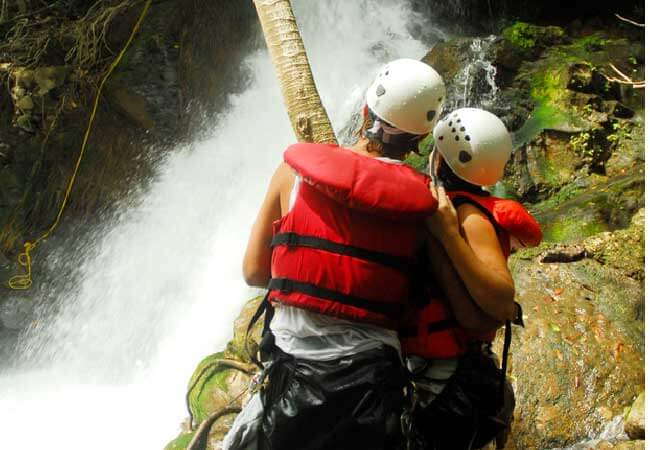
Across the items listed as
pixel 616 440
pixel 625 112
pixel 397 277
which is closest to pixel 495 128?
pixel 397 277

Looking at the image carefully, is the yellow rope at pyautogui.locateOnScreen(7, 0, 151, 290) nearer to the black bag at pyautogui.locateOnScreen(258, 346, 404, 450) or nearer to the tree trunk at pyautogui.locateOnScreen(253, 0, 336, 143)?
the tree trunk at pyautogui.locateOnScreen(253, 0, 336, 143)

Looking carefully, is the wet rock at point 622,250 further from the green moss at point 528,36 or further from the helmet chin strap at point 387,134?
the green moss at point 528,36

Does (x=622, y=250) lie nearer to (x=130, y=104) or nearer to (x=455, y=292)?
(x=455, y=292)

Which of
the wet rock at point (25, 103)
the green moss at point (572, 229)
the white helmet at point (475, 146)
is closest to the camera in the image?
the white helmet at point (475, 146)

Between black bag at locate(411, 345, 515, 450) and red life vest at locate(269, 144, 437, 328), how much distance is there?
0.48m

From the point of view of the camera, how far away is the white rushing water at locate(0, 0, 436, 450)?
22.0 feet

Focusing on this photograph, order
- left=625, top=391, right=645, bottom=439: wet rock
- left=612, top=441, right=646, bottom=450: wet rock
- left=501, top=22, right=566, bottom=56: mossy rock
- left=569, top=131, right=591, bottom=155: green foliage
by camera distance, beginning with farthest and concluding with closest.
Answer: left=501, top=22, right=566, bottom=56: mossy rock
left=569, top=131, right=591, bottom=155: green foliage
left=625, top=391, right=645, bottom=439: wet rock
left=612, top=441, right=646, bottom=450: wet rock

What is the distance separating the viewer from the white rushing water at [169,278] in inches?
264

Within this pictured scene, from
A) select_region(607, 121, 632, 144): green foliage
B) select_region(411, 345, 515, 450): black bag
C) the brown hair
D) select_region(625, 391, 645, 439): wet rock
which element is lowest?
select_region(607, 121, 632, 144): green foliage

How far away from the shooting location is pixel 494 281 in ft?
5.36

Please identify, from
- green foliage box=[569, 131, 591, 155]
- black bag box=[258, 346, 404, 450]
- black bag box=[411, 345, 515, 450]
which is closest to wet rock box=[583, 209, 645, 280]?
green foliage box=[569, 131, 591, 155]

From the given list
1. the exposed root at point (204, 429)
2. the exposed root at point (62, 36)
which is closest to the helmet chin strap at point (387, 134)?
the exposed root at point (204, 429)

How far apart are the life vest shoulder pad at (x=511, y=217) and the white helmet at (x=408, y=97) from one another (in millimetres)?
282

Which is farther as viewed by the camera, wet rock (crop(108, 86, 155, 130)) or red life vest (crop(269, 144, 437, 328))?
wet rock (crop(108, 86, 155, 130))
